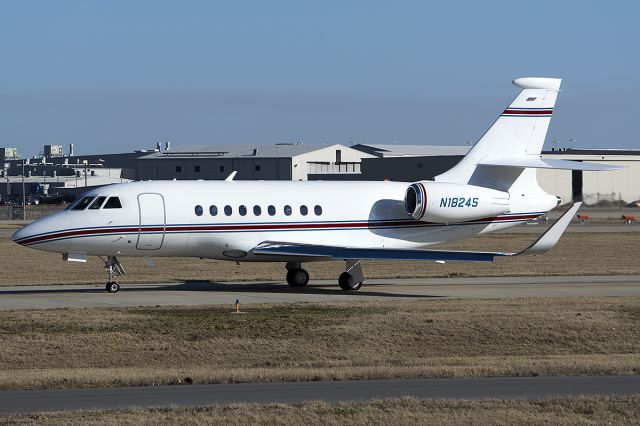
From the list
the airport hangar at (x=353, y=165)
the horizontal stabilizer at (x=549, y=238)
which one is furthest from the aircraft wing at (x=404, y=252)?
the airport hangar at (x=353, y=165)

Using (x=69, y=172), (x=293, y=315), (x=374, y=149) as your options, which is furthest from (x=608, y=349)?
(x=69, y=172)

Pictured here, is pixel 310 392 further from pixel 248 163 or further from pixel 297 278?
pixel 248 163

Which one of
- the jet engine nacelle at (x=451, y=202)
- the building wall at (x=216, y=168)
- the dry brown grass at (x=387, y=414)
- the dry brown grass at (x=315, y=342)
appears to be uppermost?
the building wall at (x=216, y=168)

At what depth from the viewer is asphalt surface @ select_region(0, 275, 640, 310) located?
28.9 metres

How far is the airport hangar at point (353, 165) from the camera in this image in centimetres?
7300

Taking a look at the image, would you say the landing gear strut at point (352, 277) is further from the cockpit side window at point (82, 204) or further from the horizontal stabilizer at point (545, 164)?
the cockpit side window at point (82, 204)

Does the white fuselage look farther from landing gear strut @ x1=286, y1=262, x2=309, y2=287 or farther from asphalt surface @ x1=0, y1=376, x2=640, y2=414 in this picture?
asphalt surface @ x1=0, y1=376, x2=640, y2=414

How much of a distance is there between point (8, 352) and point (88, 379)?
4.41m

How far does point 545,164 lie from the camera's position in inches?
1326

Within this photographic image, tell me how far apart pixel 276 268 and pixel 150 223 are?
10598 mm

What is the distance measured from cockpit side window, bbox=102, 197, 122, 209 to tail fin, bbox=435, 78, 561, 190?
1023cm

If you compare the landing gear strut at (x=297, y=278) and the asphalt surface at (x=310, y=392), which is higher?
the landing gear strut at (x=297, y=278)

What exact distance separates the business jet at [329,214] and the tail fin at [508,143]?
0.10 feet

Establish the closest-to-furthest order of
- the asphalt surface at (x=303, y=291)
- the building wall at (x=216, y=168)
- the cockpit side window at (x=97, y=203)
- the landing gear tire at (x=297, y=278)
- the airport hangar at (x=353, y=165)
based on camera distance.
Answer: the asphalt surface at (x=303, y=291)
the cockpit side window at (x=97, y=203)
the landing gear tire at (x=297, y=278)
the airport hangar at (x=353, y=165)
the building wall at (x=216, y=168)
